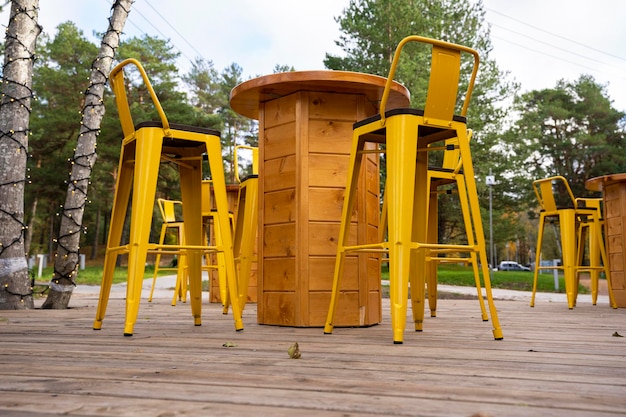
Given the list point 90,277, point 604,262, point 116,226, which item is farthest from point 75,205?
point 90,277

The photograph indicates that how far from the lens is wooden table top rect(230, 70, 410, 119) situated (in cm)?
280

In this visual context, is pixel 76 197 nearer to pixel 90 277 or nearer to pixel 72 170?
pixel 72 170

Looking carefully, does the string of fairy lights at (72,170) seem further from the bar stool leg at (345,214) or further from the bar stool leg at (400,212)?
the bar stool leg at (400,212)

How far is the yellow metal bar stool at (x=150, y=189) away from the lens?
231 centimetres

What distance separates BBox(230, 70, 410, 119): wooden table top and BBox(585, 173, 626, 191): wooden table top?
2.62m

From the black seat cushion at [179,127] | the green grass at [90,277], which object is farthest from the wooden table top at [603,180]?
the green grass at [90,277]

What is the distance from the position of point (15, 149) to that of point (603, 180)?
5.07 metres

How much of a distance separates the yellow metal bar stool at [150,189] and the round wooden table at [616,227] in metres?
3.81

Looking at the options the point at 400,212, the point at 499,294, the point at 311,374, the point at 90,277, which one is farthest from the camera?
the point at 90,277

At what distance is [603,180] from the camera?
5004mm

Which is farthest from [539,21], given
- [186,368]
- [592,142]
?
[186,368]

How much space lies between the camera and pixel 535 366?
4.97 ft

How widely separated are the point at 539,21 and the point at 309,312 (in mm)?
27984

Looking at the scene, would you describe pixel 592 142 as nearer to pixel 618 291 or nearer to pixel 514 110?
pixel 514 110
